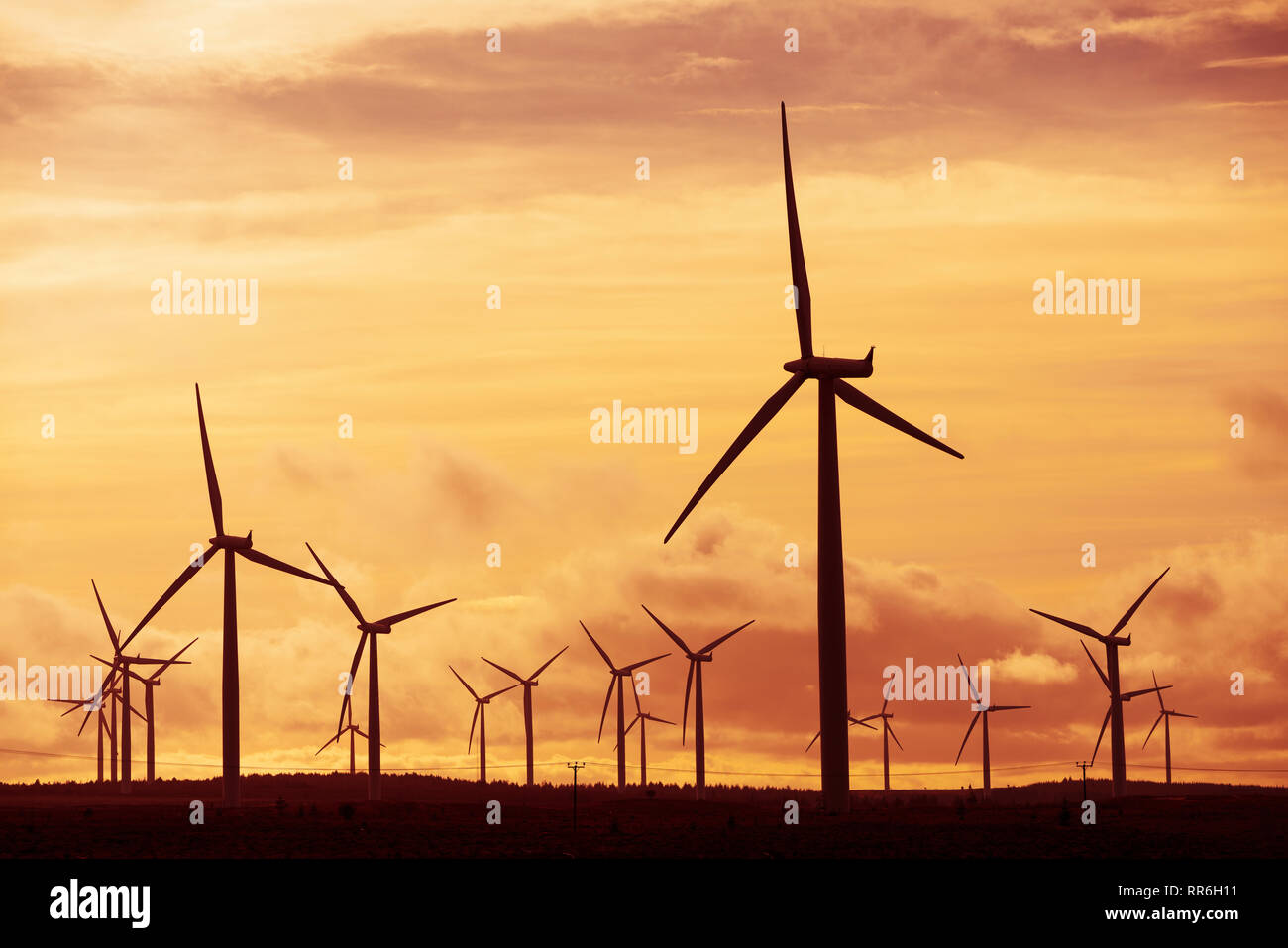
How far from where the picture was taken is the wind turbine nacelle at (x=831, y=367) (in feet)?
279

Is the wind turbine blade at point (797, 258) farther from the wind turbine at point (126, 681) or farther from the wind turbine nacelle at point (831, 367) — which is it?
the wind turbine at point (126, 681)

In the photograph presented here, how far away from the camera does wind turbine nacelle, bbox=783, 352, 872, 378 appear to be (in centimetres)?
8519

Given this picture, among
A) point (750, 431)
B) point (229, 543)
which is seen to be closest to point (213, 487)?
point (229, 543)

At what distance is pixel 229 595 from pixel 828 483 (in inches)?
1867

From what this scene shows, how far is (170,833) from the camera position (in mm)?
81562

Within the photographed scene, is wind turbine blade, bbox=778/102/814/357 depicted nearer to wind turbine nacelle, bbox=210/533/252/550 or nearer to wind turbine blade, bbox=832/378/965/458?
wind turbine blade, bbox=832/378/965/458
